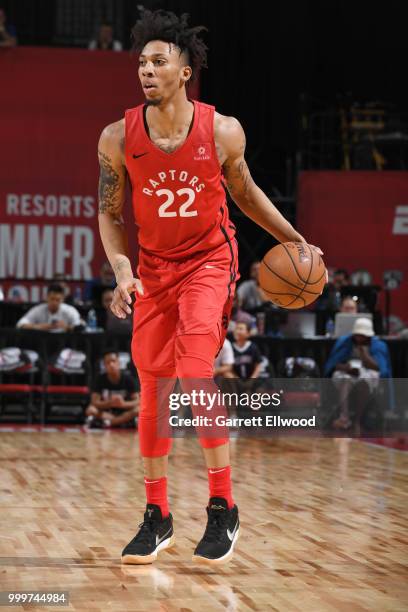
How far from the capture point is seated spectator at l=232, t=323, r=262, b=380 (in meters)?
10.5

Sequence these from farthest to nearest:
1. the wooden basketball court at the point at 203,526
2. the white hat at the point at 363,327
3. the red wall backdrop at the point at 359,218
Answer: the red wall backdrop at the point at 359,218 < the white hat at the point at 363,327 < the wooden basketball court at the point at 203,526

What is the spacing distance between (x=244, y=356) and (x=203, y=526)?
18.2 ft

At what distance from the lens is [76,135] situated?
14.2 m

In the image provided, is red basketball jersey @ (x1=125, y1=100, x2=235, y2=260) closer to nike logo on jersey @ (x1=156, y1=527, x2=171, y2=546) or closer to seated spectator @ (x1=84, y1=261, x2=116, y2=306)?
nike logo on jersey @ (x1=156, y1=527, x2=171, y2=546)

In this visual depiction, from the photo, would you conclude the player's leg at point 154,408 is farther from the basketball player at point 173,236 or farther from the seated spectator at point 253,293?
the seated spectator at point 253,293

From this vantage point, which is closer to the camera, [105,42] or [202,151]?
[202,151]

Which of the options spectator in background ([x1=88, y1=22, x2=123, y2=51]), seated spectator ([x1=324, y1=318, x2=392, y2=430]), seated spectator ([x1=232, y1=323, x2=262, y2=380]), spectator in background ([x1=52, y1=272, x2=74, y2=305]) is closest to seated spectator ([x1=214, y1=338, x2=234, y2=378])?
seated spectator ([x1=232, y1=323, x2=262, y2=380])

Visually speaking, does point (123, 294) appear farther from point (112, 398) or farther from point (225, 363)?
point (112, 398)

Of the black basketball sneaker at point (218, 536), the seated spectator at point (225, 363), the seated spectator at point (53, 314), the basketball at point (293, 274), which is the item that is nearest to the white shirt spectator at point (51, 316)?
the seated spectator at point (53, 314)

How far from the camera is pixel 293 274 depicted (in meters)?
4.36

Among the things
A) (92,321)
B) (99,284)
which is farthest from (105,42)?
(92,321)

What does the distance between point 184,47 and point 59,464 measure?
4186 mm

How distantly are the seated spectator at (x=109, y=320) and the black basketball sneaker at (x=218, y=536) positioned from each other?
6971 millimetres

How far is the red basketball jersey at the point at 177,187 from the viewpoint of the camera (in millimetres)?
4059
